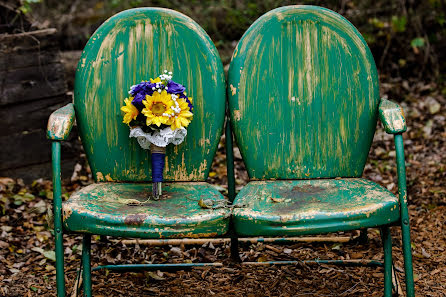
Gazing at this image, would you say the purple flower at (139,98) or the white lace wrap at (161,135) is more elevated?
the purple flower at (139,98)

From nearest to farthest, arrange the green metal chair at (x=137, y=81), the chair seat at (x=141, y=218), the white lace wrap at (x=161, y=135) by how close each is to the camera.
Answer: the chair seat at (x=141, y=218)
the white lace wrap at (x=161, y=135)
the green metal chair at (x=137, y=81)

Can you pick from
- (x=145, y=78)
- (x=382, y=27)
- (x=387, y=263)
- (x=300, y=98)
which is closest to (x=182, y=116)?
(x=145, y=78)

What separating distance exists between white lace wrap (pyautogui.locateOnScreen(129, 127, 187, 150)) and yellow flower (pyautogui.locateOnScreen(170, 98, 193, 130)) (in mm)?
29

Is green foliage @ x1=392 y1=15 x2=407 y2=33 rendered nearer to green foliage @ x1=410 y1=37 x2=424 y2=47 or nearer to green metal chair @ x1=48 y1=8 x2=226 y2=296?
green foliage @ x1=410 y1=37 x2=424 y2=47

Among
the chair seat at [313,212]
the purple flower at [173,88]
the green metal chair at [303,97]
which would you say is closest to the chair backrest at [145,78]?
the green metal chair at [303,97]

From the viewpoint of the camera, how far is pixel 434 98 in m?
4.62

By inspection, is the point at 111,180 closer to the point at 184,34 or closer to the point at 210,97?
the point at 210,97

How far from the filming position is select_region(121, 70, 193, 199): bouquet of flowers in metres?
2.04

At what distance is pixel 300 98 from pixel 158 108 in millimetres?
671

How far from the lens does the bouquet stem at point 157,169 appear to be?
6.91 feet

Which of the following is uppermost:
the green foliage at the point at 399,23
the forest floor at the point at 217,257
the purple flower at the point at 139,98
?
the green foliage at the point at 399,23

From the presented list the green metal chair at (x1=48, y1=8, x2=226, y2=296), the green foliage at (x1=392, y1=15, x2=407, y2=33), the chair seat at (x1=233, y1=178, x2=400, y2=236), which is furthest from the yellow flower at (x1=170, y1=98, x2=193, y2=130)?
the green foliage at (x1=392, y1=15, x2=407, y2=33)

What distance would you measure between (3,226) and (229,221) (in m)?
1.64

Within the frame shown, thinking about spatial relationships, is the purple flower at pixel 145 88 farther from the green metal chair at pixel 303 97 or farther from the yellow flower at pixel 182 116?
the green metal chair at pixel 303 97
